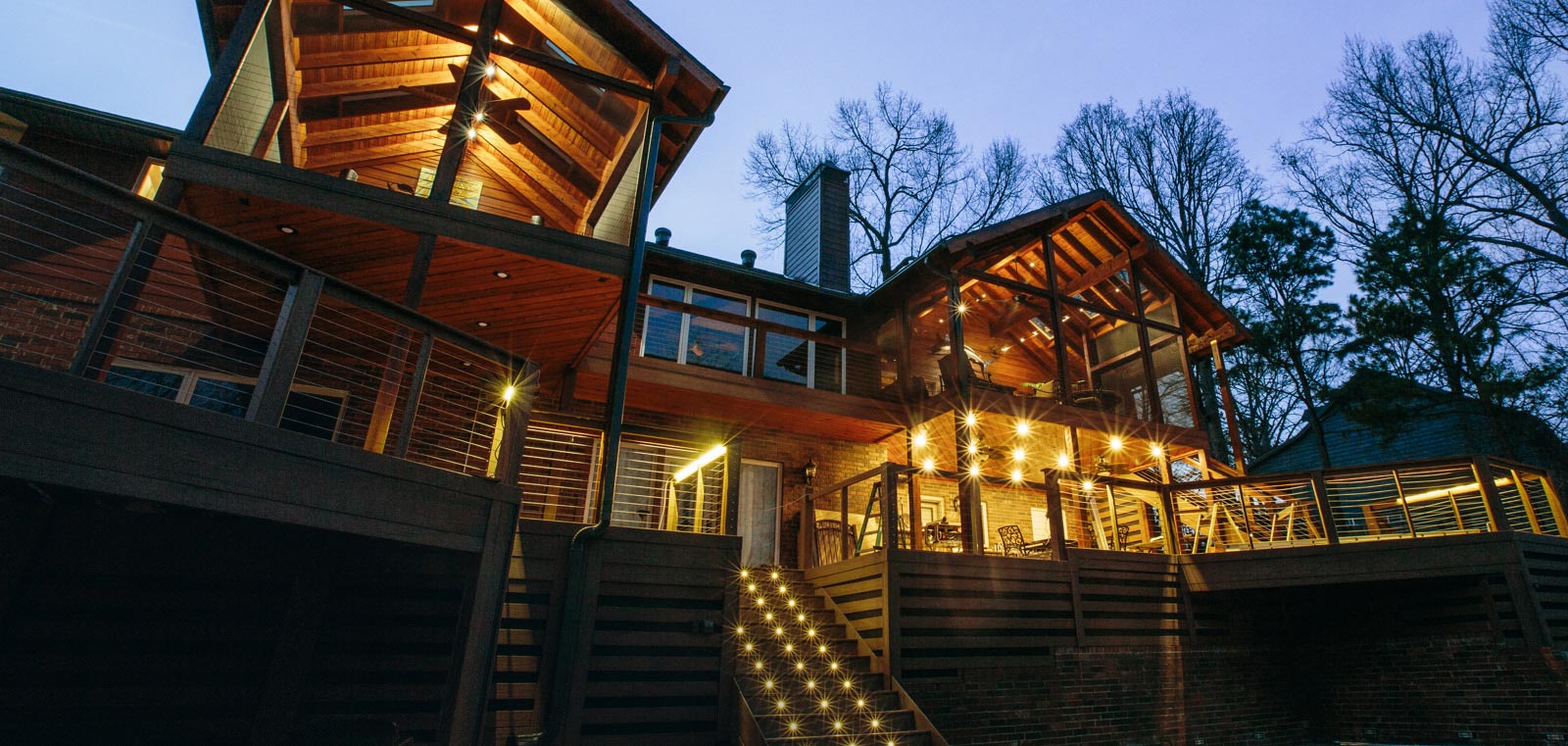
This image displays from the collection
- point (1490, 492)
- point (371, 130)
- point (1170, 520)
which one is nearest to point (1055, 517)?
point (1170, 520)

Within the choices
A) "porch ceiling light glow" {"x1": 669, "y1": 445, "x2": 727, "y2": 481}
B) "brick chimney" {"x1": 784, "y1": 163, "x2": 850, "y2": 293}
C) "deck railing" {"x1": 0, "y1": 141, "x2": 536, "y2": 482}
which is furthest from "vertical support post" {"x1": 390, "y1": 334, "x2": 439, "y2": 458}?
"brick chimney" {"x1": 784, "y1": 163, "x2": 850, "y2": 293}

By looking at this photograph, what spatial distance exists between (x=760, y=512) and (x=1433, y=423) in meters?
14.7

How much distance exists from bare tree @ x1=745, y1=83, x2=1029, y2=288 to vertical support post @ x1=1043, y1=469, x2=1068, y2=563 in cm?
1517

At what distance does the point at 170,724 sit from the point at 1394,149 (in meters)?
24.3

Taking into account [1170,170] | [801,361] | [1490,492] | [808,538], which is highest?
[1170,170]

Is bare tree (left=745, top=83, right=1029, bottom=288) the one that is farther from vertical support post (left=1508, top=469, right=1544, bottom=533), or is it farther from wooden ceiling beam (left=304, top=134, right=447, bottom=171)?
vertical support post (left=1508, top=469, right=1544, bottom=533)

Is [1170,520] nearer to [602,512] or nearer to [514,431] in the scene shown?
[602,512]

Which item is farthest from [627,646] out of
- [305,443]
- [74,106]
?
[74,106]

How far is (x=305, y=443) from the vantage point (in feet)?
13.7

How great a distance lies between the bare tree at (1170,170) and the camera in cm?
2178

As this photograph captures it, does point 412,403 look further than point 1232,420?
No

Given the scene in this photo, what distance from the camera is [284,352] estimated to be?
13.8ft

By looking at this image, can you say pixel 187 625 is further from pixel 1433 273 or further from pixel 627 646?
pixel 1433 273

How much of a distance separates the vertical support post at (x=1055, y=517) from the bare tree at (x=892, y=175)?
1517 cm
